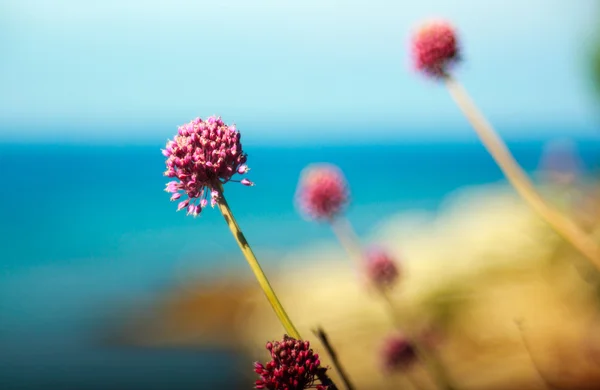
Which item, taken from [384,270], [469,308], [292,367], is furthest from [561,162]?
[469,308]

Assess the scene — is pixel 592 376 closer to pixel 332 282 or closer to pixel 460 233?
pixel 460 233

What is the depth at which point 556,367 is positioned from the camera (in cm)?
1119

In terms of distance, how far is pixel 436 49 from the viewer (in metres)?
4.37

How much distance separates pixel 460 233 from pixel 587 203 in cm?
1709

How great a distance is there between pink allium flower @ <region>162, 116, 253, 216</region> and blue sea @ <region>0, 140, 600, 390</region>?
36.9 inches

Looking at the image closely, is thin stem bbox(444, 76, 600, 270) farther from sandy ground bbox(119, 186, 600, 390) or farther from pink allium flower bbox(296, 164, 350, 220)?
pink allium flower bbox(296, 164, 350, 220)

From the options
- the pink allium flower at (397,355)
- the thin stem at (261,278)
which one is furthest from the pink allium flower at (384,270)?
the thin stem at (261,278)

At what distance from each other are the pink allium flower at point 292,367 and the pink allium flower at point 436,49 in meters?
3.11

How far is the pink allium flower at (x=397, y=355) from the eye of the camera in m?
5.56

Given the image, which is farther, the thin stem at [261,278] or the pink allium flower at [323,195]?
the pink allium flower at [323,195]

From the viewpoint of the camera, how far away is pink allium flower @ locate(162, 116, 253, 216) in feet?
7.67

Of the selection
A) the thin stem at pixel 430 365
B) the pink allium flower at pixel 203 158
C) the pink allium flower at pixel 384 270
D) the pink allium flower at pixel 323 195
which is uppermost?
the pink allium flower at pixel 323 195

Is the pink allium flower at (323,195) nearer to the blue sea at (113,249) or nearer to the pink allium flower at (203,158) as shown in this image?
the blue sea at (113,249)

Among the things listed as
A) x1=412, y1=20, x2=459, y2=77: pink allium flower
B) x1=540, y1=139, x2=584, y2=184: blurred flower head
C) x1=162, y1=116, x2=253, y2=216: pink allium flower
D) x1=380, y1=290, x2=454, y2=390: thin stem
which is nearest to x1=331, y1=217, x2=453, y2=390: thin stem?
x1=380, y1=290, x2=454, y2=390: thin stem
